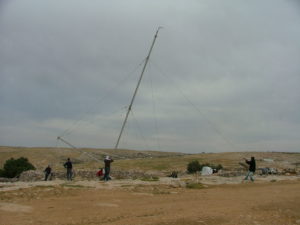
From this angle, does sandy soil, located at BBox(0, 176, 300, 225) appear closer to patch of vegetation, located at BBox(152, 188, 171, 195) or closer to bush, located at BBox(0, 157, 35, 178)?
patch of vegetation, located at BBox(152, 188, 171, 195)

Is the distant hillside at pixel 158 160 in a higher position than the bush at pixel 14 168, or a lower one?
higher

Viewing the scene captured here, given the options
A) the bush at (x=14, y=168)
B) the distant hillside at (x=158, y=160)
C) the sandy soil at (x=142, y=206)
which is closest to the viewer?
the sandy soil at (x=142, y=206)

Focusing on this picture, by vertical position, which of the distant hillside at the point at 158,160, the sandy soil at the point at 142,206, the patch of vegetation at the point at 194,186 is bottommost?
the sandy soil at the point at 142,206

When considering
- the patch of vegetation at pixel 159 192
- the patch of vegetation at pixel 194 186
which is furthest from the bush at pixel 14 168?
the patch of vegetation at pixel 159 192

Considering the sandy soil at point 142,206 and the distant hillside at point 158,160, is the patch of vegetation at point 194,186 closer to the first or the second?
the sandy soil at point 142,206

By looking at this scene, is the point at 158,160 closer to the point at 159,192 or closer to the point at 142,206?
the point at 159,192

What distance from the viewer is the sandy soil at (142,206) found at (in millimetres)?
11133

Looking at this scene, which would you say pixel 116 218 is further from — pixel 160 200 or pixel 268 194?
pixel 268 194

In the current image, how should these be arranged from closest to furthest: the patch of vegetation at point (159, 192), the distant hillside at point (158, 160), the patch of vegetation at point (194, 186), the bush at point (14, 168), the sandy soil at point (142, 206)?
the sandy soil at point (142, 206) → the patch of vegetation at point (159, 192) → the patch of vegetation at point (194, 186) → the bush at point (14, 168) → the distant hillside at point (158, 160)

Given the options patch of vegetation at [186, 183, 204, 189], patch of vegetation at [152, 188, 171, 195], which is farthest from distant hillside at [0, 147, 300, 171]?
patch of vegetation at [152, 188, 171, 195]

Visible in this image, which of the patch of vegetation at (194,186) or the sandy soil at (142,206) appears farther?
the patch of vegetation at (194,186)

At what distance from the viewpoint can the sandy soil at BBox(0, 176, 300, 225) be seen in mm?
11133

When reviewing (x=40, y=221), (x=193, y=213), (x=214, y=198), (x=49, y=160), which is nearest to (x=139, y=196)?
(x=214, y=198)

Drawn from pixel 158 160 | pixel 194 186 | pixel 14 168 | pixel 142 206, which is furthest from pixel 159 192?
pixel 158 160
